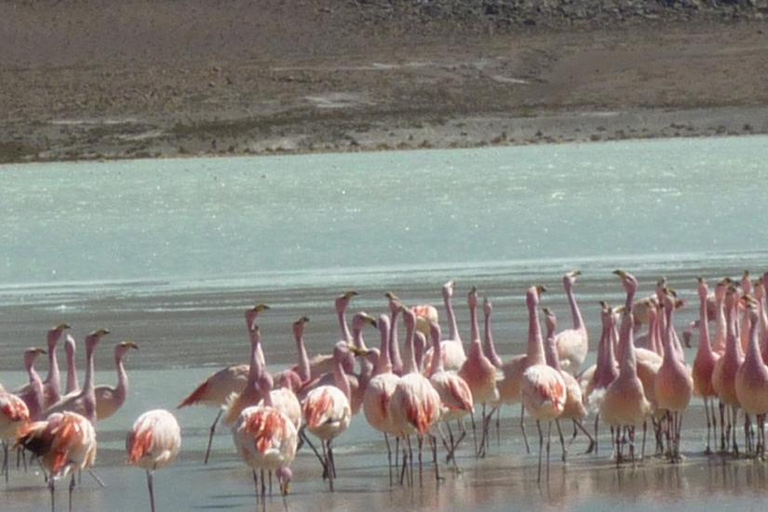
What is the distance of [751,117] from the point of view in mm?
55656

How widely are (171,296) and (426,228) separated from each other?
7901 millimetres

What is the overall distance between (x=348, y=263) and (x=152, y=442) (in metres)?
11.7

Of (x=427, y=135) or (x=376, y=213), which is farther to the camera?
(x=427, y=135)

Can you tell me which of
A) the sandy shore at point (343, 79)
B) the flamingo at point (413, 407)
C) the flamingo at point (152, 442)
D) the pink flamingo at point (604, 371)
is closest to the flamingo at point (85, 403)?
the flamingo at point (152, 442)

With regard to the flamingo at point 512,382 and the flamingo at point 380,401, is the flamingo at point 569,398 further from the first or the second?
the flamingo at point 380,401

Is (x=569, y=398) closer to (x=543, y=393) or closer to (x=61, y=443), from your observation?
(x=543, y=393)

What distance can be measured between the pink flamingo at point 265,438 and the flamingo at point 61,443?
0.68m

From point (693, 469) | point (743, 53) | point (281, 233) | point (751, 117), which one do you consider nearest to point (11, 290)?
point (281, 233)

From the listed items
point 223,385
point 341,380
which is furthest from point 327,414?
point 223,385

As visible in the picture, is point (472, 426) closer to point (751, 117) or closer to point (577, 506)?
point (577, 506)

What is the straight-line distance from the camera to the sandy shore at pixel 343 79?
5497 cm

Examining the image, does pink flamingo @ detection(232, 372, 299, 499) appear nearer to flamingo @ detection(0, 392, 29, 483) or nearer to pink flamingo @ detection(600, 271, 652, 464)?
flamingo @ detection(0, 392, 29, 483)

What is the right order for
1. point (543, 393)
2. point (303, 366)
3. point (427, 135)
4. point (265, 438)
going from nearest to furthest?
point (265, 438), point (543, 393), point (303, 366), point (427, 135)

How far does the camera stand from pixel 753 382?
920cm
